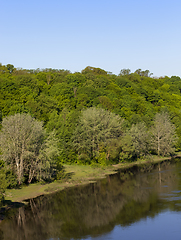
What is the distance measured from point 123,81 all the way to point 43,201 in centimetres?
12796

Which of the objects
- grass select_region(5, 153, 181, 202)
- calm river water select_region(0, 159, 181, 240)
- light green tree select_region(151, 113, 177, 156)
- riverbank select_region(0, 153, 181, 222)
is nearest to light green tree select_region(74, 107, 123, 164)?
grass select_region(5, 153, 181, 202)

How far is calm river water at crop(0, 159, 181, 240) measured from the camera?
117ft

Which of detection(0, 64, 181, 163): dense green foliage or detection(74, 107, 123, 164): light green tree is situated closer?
detection(74, 107, 123, 164): light green tree

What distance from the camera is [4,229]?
37312 mm

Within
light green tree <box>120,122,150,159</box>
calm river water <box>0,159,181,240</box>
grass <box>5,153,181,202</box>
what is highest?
light green tree <box>120,122,150,159</box>

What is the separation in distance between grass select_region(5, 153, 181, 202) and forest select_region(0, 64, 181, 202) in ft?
6.62

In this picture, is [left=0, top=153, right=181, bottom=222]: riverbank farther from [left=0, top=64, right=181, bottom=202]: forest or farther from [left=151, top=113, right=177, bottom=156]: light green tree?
[left=151, top=113, right=177, bottom=156]: light green tree

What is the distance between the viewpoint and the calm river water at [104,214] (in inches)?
1407

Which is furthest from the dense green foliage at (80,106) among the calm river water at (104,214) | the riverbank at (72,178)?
the calm river water at (104,214)

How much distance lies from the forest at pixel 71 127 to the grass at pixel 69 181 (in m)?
2.02

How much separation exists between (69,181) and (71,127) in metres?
26.8

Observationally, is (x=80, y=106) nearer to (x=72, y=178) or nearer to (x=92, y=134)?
(x=92, y=134)

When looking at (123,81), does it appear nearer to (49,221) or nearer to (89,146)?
(89,146)

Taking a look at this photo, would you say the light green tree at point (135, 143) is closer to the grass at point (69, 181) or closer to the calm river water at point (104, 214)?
the grass at point (69, 181)
